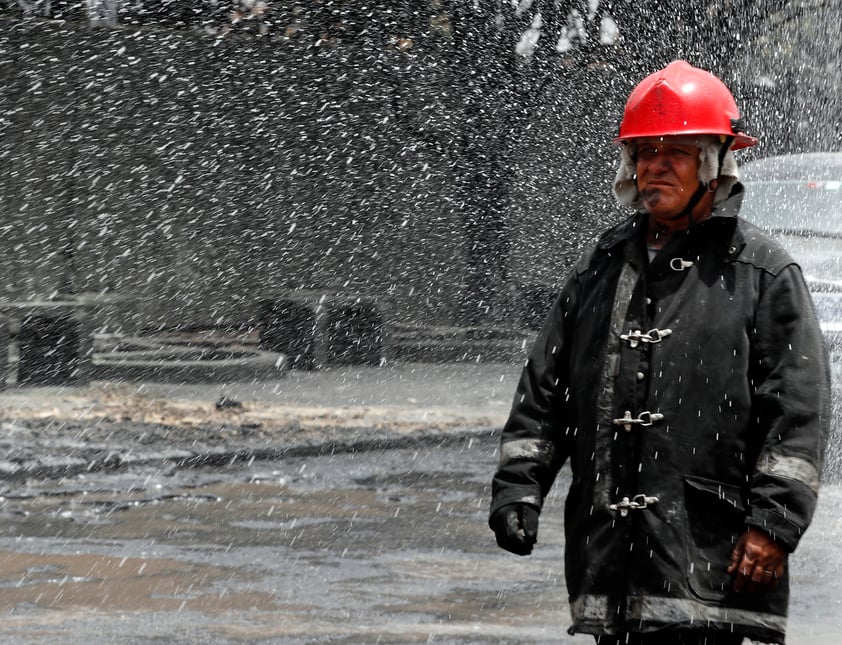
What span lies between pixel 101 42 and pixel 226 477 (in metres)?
11.0

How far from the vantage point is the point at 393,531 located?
7438mm

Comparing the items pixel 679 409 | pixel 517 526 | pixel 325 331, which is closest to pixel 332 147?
Result: pixel 325 331

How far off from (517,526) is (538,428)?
22 centimetres

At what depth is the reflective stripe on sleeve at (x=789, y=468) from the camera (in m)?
2.91

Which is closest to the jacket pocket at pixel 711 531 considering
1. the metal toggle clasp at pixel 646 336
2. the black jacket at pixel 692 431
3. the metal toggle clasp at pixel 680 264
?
the black jacket at pixel 692 431

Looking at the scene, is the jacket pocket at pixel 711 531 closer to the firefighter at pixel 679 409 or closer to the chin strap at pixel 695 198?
the firefighter at pixel 679 409

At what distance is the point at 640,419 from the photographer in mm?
3037

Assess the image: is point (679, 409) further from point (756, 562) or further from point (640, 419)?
point (756, 562)

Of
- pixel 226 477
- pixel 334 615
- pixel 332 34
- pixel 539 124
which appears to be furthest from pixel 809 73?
pixel 334 615

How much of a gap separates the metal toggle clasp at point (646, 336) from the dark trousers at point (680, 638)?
23.0 inches

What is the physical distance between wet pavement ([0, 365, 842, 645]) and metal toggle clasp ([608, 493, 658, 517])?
7.61ft

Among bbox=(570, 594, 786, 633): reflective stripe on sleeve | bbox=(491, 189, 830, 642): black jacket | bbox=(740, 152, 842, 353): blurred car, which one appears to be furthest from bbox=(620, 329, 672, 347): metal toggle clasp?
bbox=(740, 152, 842, 353): blurred car

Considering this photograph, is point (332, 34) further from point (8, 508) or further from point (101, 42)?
point (8, 508)

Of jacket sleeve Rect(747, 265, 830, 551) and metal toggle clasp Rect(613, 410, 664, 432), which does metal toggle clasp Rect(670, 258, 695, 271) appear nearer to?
jacket sleeve Rect(747, 265, 830, 551)
